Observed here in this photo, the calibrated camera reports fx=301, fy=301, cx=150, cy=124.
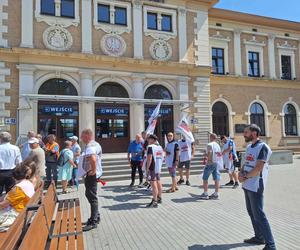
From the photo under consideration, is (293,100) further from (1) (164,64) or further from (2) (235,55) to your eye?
(1) (164,64)

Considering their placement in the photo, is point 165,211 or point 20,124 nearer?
point 165,211

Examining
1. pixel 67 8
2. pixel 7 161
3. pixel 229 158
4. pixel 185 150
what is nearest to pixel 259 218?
pixel 7 161

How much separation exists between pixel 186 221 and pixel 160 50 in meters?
13.8

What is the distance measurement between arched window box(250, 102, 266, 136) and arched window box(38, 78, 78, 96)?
520 inches

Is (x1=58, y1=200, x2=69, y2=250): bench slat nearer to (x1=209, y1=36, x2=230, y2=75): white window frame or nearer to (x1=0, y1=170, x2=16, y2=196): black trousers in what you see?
(x1=0, y1=170, x2=16, y2=196): black trousers

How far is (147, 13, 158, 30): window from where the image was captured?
18.4m

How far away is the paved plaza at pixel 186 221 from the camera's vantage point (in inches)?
195

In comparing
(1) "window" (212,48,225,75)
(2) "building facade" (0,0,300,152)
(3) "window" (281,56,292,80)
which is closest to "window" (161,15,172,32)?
(2) "building facade" (0,0,300,152)

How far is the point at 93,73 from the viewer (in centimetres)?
1647

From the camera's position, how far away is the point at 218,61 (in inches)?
862

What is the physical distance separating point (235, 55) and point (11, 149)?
18.7 metres

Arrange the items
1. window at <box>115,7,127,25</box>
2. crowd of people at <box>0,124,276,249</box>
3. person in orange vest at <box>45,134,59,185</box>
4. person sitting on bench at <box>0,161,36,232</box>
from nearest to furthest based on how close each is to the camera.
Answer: person sitting on bench at <box>0,161,36,232</box> < crowd of people at <box>0,124,276,249</box> < person in orange vest at <box>45,134,59,185</box> < window at <box>115,7,127,25</box>

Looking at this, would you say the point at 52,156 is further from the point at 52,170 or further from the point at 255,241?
the point at 255,241

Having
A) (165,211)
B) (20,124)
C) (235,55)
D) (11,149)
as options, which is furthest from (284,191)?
(235,55)
